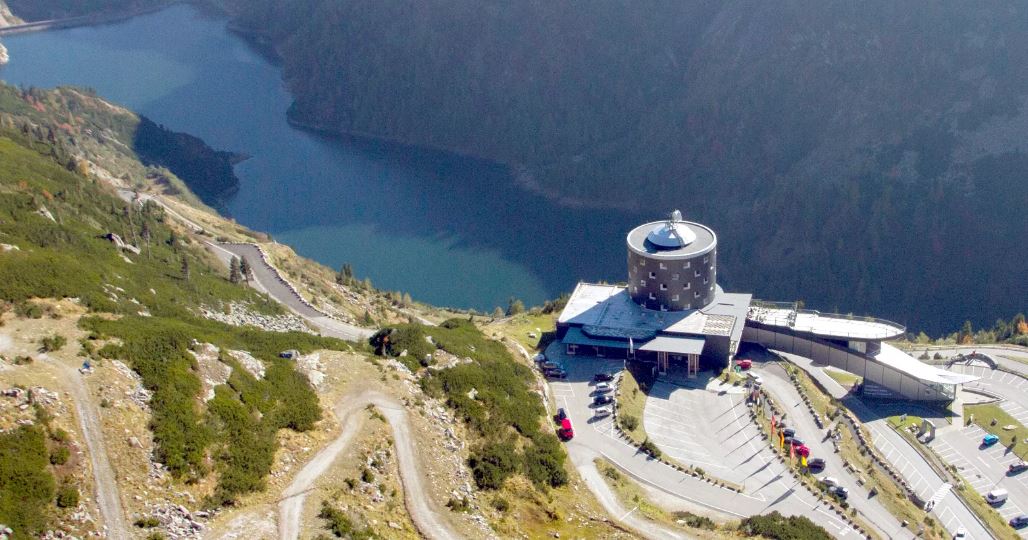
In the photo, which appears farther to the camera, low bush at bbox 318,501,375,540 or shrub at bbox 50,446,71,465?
low bush at bbox 318,501,375,540

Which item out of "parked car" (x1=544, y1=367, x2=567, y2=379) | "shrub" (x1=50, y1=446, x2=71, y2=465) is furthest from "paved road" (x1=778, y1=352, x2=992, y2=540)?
"shrub" (x1=50, y1=446, x2=71, y2=465)

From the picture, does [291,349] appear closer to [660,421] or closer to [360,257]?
[660,421]

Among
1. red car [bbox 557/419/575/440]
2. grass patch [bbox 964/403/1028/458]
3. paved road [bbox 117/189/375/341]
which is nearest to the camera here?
red car [bbox 557/419/575/440]

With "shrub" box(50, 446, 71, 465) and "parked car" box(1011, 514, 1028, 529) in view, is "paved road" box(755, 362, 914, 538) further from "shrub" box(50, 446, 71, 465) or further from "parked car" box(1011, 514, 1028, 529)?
"shrub" box(50, 446, 71, 465)

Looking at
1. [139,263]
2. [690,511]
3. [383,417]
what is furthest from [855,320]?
[139,263]

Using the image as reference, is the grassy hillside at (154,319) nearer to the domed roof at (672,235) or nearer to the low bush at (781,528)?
the low bush at (781,528)
